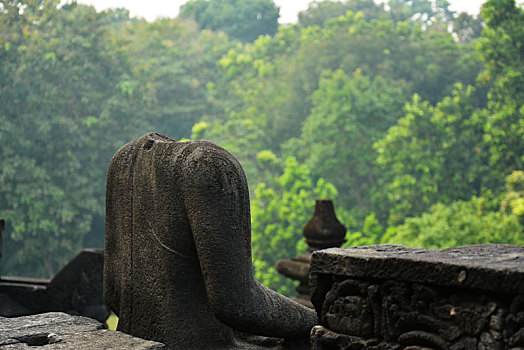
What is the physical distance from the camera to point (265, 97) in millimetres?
30641

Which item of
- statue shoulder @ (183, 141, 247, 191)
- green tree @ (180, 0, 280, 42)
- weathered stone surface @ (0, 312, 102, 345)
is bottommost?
weathered stone surface @ (0, 312, 102, 345)

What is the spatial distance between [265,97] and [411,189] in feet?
34.2

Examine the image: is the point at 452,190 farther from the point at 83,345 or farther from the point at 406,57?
the point at 83,345

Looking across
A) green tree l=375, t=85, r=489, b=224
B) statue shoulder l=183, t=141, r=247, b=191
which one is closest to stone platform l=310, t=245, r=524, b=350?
statue shoulder l=183, t=141, r=247, b=191

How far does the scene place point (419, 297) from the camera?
6.76 ft

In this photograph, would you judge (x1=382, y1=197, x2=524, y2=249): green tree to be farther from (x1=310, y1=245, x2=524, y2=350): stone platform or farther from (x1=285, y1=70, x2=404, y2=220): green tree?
(x1=310, y1=245, x2=524, y2=350): stone platform

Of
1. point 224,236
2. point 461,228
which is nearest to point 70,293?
point 224,236

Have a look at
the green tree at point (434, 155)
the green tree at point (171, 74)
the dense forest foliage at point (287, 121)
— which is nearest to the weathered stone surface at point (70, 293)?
the dense forest foliage at point (287, 121)

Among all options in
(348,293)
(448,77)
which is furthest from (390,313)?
(448,77)

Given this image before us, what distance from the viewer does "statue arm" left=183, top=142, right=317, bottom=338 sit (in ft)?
8.11

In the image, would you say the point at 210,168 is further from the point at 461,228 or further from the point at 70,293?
the point at 461,228

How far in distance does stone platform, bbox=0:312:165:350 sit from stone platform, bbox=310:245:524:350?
688 mm

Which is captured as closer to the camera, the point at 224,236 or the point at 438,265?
the point at 438,265

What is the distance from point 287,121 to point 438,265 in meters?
27.7
